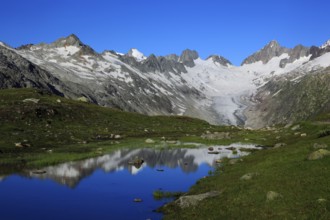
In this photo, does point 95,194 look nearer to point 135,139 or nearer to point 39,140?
point 39,140

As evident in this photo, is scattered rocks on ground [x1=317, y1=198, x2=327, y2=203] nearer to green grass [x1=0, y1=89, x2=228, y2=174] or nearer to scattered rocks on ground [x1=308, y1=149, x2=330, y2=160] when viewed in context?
scattered rocks on ground [x1=308, y1=149, x2=330, y2=160]

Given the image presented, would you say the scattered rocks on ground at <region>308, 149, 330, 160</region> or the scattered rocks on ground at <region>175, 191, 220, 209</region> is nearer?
the scattered rocks on ground at <region>175, 191, 220, 209</region>

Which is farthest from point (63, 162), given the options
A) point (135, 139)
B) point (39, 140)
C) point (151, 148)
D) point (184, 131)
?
point (184, 131)

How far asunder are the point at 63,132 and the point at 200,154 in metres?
29.8

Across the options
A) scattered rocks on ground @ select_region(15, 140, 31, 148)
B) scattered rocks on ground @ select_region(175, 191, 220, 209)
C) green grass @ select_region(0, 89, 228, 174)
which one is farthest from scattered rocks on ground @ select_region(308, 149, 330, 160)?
scattered rocks on ground @ select_region(15, 140, 31, 148)

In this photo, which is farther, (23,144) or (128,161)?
(23,144)

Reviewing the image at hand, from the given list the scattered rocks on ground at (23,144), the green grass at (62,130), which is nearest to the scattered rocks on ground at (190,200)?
the green grass at (62,130)

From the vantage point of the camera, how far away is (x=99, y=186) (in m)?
44.1

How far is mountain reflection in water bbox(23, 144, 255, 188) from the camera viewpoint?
4875 cm

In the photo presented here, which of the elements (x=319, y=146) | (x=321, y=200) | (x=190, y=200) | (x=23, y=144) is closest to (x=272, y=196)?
(x=321, y=200)

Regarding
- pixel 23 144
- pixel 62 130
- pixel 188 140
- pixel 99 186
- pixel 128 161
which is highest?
pixel 62 130

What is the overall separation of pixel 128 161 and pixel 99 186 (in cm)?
1810

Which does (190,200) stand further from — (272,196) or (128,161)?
(128,161)

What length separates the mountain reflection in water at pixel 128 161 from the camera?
48750 millimetres
